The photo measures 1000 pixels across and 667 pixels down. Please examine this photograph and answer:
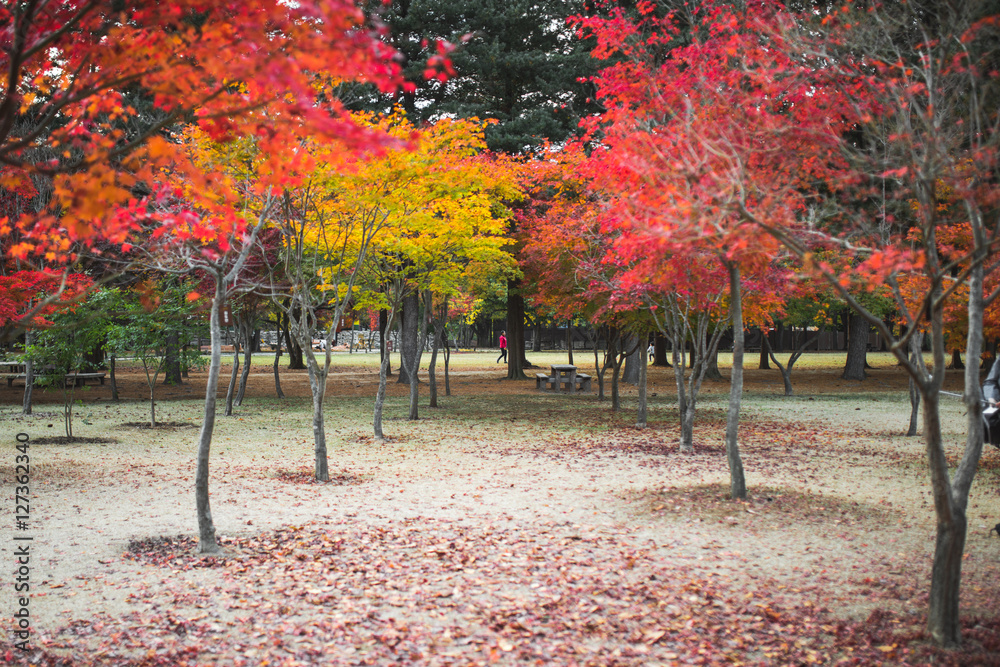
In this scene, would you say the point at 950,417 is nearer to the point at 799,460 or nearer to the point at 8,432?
the point at 799,460

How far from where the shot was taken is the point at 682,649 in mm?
3977

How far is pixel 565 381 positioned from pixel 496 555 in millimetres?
17094

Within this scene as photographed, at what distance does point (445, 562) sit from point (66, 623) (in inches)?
97.6

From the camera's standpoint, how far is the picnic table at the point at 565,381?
22.7 m

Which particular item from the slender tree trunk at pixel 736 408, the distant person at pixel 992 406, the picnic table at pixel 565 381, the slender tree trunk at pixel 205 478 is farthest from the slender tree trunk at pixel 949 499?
the picnic table at pixel 565 381

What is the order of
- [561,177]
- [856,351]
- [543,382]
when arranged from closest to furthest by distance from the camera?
[561,177], [543,382], [856,351]

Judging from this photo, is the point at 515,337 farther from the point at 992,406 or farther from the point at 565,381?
the point at 992,406

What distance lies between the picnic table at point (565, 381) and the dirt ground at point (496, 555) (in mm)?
10478

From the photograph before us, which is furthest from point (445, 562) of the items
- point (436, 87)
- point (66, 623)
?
point (436, 87)

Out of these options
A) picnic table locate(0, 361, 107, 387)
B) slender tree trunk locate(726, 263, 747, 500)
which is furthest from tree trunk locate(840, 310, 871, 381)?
picnic table locate(0, 361, 107, 387)

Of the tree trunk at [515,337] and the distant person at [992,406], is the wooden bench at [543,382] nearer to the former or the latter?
the tree trunk at [515,337]

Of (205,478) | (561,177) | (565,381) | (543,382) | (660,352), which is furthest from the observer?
(660,352)

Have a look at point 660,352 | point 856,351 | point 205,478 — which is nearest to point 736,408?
point 205,478

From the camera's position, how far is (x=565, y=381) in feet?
74.3
